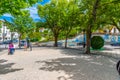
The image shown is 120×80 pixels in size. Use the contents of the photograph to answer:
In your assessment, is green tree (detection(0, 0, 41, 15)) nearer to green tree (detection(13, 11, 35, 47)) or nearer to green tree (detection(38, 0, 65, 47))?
green tree (detection(13, 11, 35, 47))

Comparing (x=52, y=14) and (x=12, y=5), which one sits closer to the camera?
(x=12, y=5)

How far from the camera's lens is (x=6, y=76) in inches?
409

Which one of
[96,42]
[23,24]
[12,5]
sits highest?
[23,24]

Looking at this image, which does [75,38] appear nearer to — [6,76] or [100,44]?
[100,44]

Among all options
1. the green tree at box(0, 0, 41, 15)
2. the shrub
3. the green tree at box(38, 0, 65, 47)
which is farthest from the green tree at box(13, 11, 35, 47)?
the green tree at box(0, 0, 41, 15)

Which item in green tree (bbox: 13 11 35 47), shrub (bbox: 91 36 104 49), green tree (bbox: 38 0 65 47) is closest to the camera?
shrub (bbox: 91 36 104 49)

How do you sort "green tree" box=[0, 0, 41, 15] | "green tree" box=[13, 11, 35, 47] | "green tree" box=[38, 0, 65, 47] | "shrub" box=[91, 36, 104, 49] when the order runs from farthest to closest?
"green tree" box=[38, 0, 65, 47], "green tree" box=[13, 11, 35, 47], "shrub" box=[91, 36, 104, 49], "green tree" box=[0, 0, 41, 15]

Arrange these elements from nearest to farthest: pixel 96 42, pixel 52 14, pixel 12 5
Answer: pixel 12 5, pixel 96 42, pixel 52 14

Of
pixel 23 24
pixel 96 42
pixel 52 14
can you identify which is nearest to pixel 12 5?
pixel 96 42

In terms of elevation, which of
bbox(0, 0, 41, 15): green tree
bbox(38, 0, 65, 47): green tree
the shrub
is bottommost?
the shrub

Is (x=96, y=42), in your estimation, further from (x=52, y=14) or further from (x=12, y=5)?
(x=12, y=5)

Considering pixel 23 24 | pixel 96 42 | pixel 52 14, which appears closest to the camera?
pixel 96 42

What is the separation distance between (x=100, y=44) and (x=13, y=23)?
60.7ft

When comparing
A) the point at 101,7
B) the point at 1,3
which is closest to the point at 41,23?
the point at 101,7
